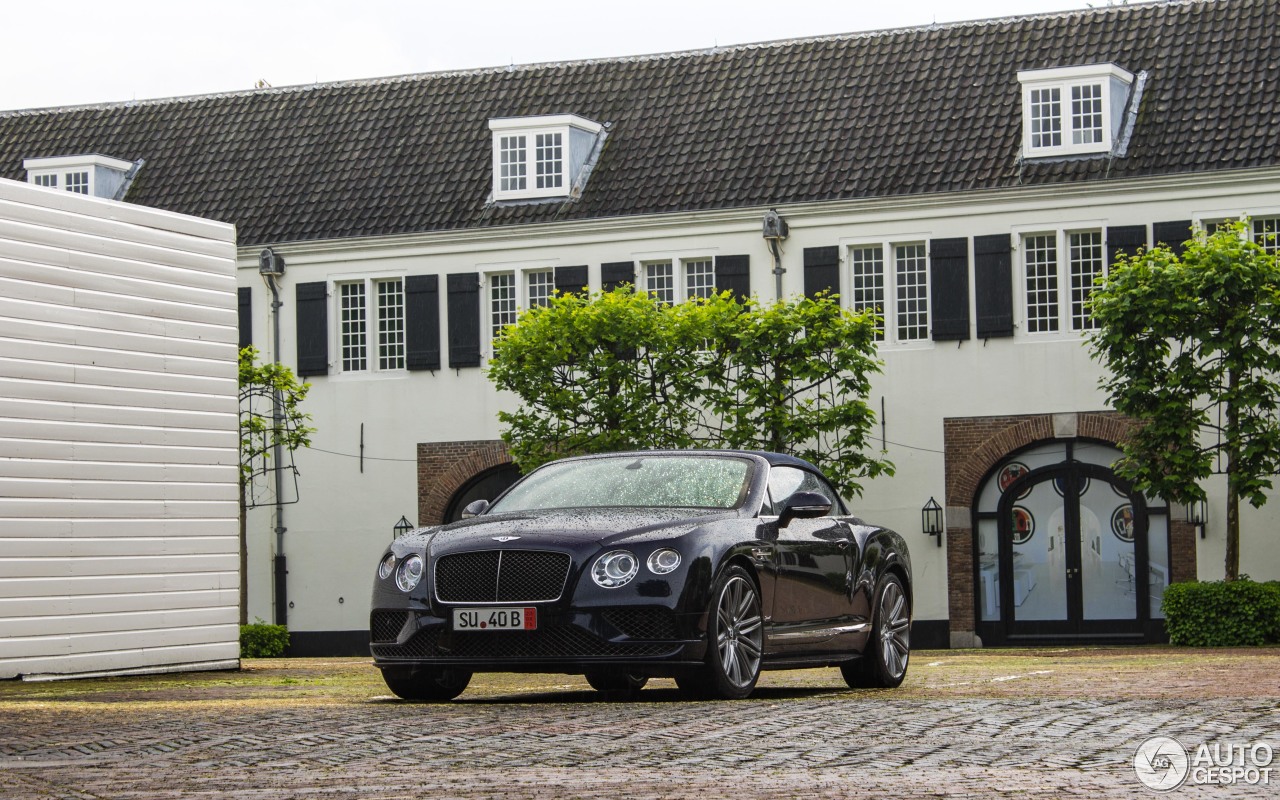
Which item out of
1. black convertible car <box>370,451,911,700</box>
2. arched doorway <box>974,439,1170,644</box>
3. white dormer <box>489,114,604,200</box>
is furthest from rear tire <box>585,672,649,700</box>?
white dormer <box>489,114,604,200</box>

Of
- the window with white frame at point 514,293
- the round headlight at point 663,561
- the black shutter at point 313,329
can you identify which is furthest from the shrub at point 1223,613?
the round headlight at point 663,561

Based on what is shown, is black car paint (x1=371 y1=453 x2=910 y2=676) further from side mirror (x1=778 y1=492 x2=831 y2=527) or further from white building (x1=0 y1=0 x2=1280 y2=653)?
white building (x1=0 y1=0 x2=1280 y2=653)

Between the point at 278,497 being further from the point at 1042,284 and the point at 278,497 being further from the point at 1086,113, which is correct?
the point at 1086,113

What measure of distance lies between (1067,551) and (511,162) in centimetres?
1147

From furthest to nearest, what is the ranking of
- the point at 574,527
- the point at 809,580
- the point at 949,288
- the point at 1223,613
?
the point at 949,288
the point at 1223,613
the point at 809,580
the point at 574,527

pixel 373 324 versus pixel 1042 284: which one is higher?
pixel 1042 284

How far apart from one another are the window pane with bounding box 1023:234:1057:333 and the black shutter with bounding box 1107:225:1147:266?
2.87 ft

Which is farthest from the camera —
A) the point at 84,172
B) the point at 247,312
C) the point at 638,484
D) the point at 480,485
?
the point at 84,172

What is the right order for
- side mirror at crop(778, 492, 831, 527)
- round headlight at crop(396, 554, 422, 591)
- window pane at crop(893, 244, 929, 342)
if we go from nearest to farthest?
1. round headlight at crop(396, 554, 422, 591)
2. side mirror at crop(778, 492, 831, 527)
3. window pane at crop(893, 244, 929, 342)

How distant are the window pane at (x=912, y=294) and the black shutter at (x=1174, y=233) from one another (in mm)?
3543

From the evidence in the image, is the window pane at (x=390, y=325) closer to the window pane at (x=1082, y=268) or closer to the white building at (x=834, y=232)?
the white building at (x=834, y=232)

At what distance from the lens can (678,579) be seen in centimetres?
1110

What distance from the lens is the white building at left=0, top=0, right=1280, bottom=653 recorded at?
31.0 m

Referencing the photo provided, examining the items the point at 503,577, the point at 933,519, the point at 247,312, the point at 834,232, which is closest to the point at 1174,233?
Result: the point at 834,232
